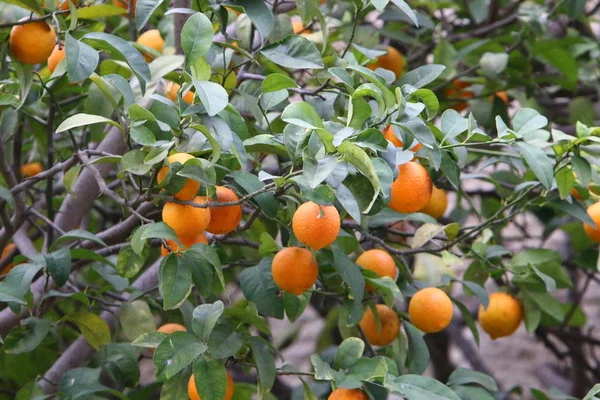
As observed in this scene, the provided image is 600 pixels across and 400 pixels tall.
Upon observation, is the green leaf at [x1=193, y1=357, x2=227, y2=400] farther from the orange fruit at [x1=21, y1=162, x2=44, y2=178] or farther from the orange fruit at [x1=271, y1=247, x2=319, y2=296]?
the orange fruit at [x1=21, y1=162, x2=44, y2=178]

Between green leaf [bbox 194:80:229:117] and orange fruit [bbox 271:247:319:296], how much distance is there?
0.23m

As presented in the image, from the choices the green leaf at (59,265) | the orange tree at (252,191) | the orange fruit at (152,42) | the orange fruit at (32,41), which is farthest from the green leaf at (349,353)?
the orange fruit at (152,42)

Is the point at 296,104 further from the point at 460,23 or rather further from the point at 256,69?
the point at 460,23

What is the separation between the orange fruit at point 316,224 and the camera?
0.82 m

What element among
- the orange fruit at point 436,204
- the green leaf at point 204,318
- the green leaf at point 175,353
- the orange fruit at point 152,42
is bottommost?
the orange fruit at point 436,204

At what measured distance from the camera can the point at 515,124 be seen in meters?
1.00

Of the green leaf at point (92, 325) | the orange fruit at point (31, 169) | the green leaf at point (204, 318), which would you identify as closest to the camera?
the green leaf at point (204, 318)

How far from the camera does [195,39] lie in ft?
2.75

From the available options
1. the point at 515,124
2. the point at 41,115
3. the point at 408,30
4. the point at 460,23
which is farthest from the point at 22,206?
the point at 460,23

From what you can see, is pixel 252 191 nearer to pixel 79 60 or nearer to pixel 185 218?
pixel 185 218

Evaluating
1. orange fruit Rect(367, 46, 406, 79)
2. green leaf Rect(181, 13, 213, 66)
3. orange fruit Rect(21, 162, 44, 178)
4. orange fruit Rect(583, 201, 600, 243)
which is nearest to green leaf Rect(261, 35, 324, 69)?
green leaf Rect(181, 13, 213, 66)

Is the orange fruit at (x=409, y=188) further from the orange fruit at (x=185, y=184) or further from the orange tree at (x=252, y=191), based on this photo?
the orange fruit at (x=185, y=184)

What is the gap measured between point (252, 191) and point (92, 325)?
38 centimetres

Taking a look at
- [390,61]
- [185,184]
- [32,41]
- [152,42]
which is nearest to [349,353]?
[185,184]
